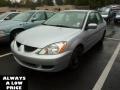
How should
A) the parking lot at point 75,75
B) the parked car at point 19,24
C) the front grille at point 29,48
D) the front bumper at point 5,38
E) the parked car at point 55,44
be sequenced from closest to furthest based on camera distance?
the parking lot at point 75,75 → the parked car at point 55,44 → the front grille at point 29,48 → the front bumper at point 5,38 → the parked car at point 19,24

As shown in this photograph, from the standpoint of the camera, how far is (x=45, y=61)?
4.58 m

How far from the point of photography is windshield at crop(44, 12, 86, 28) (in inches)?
239

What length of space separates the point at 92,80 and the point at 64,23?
2.16 meters

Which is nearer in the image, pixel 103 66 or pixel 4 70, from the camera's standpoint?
pixel 4 70

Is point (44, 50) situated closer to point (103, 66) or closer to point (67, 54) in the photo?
point (67, 54)

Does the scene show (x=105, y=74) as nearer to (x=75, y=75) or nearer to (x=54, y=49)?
(x=75, y=75)

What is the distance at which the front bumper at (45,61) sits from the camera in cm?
459

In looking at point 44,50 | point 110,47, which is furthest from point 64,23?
point 110,47

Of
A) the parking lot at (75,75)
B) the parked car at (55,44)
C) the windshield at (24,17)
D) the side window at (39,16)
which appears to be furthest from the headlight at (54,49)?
the side window at (39,16)

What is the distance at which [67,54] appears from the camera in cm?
487

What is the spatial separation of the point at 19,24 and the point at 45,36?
347 cm

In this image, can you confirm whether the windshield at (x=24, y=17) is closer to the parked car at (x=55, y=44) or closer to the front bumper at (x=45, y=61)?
the parked car at (x=55, y=44)

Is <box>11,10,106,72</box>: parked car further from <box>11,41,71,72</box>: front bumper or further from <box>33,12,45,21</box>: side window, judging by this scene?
<box>33,12,45,21</box>: side window

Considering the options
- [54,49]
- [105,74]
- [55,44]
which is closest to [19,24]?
[55,44]
